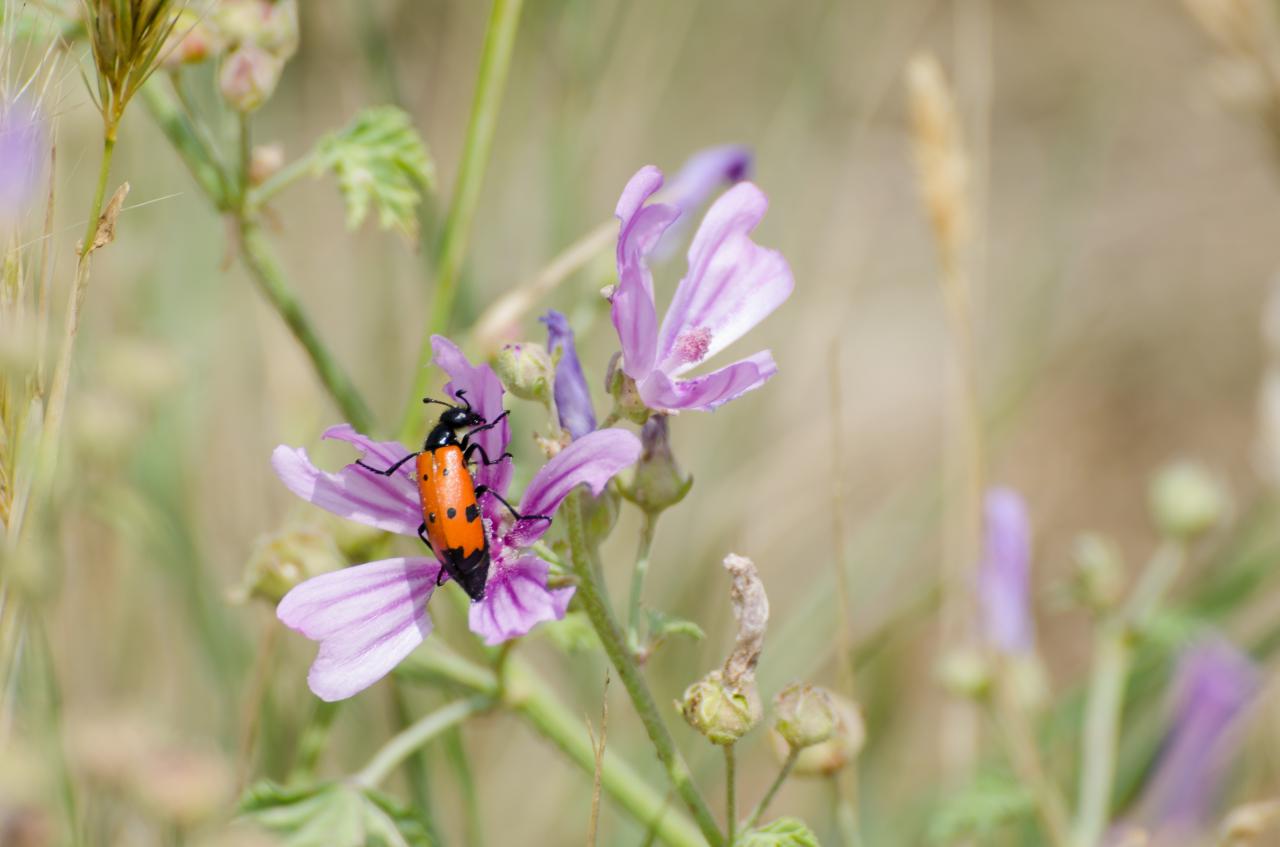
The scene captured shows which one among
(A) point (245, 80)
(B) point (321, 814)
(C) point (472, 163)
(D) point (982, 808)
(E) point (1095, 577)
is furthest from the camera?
(E) point (1095, 577)

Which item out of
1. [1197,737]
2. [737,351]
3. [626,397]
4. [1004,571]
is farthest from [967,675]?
[737,351]

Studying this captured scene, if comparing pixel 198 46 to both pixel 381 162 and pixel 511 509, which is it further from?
pixel 511 509

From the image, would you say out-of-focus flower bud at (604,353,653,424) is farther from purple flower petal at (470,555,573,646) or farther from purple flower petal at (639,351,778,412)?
purple flower petal at (470,555,573,646)

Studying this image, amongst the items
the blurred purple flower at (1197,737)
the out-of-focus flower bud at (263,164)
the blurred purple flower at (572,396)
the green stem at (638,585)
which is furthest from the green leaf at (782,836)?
the blurred purple flower at (1197,737)

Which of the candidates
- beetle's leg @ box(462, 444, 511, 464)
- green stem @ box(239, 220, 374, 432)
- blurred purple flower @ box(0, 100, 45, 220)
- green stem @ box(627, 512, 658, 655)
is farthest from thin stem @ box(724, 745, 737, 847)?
blurred purple flower @ box(0, 100, 45, 220)

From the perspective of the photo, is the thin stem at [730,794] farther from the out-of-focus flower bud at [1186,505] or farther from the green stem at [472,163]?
the out-of-focus flower bud at [1186,505]

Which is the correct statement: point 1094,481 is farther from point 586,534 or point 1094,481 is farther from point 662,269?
point 586,534
